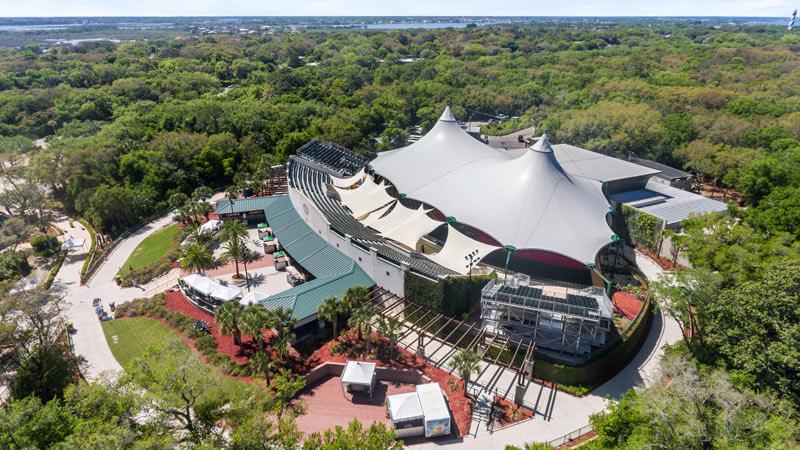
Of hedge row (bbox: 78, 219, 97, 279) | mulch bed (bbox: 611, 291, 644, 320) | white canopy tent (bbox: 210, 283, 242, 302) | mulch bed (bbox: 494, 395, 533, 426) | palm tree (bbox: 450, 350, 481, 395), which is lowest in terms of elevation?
mulch bed (bbox: 494, 395, 533, 426)

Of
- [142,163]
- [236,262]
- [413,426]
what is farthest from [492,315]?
[142,163]

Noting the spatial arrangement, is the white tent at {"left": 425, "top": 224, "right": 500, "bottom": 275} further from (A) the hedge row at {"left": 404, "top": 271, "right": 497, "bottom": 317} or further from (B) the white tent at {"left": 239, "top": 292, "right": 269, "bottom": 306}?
(B) the white tent at {"left": 239, "top": 292, "right": 269, "bottom": 306}

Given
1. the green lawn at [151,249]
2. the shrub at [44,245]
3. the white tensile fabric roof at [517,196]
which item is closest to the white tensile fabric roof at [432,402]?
the white tensile fabric roof at [517,196]

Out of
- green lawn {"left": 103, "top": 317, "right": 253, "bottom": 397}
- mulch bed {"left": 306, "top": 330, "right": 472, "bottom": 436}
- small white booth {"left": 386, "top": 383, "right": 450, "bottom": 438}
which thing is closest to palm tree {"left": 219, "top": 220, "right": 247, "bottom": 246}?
green lawn {"left": 103, "top": 317, "right": 253, "bottom": 397}

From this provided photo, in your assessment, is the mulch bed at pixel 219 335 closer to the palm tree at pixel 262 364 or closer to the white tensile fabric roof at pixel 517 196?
the palm tree at pixel 262 364

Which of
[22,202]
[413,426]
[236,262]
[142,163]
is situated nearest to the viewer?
[413,426]

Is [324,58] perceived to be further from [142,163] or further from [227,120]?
[142,163]
